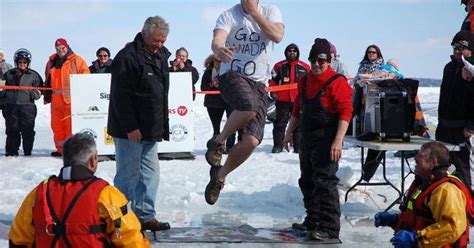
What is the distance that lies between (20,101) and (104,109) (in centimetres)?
188

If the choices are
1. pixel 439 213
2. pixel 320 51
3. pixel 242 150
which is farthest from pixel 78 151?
pixel 320 51

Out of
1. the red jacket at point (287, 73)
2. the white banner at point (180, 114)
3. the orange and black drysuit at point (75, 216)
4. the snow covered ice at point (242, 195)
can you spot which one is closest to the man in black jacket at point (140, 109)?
the snow covered ice at point (242, 195)

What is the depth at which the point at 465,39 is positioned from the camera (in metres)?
7.23

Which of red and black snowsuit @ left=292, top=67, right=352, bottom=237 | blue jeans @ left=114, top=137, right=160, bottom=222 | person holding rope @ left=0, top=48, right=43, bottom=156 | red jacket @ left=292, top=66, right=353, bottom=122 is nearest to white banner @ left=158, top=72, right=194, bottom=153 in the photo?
person holding rope @ left=0, top=48, right=43, bottom=156

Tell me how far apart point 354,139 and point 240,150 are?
69.5 inches

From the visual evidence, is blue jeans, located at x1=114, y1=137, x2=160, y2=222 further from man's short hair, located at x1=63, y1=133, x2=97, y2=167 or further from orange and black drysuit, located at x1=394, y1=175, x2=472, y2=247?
orange and black drysuit, located at x1=394, y1=175, x2=472, y2=247

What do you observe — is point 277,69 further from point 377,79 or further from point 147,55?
point 147,55

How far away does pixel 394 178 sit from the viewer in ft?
31.3

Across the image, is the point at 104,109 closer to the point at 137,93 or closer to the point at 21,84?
the point at 21,84

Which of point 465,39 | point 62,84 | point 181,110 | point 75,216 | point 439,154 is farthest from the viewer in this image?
point 62,84

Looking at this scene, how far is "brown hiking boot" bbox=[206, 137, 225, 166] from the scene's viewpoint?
663 centimetres

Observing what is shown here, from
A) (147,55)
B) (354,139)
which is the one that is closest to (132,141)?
(147,55)

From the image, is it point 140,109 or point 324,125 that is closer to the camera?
point 324,125

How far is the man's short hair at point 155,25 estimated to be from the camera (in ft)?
20.8
